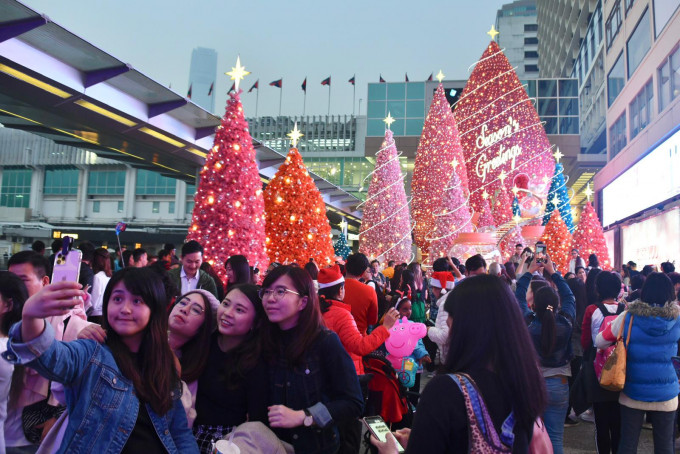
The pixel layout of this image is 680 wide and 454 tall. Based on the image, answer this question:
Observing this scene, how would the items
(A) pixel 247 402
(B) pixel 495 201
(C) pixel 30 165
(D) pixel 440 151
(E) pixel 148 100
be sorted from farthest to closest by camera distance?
(C) pixel 30 165 < (B) pixel 495 201 < (D) pixel 440 151 < (E) pixel 148 100 < (A) pixel 247 402

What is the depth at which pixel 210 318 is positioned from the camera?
2740 millimetres

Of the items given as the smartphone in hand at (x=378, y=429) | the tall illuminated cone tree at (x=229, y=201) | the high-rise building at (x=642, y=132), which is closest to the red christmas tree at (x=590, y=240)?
the high-rise building at (x=642, y=132)

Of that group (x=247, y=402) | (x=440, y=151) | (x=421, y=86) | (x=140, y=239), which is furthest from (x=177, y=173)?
(x=140, y=239)

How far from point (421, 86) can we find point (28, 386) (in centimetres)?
3945

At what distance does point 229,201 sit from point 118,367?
9805mm

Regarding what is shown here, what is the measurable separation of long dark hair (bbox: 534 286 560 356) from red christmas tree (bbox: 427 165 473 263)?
52.4 feet

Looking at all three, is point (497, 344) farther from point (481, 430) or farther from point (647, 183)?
point (647, 183)

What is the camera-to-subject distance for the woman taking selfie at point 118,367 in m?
1.61

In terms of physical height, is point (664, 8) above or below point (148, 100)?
above

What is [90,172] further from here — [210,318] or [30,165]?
[210,318]

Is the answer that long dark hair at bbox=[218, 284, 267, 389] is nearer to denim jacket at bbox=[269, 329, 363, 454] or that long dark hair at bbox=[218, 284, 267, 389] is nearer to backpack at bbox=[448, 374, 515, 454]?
denim jacket at bbox=[269, 329, 363, 454]

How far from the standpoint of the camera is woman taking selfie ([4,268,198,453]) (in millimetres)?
1610

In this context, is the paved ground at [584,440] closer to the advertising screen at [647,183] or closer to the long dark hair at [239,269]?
the long dark hair at [239,269]

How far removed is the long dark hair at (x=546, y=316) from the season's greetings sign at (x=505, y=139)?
941 inches
